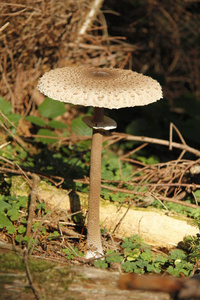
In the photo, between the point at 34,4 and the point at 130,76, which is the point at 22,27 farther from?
the point at 130,76

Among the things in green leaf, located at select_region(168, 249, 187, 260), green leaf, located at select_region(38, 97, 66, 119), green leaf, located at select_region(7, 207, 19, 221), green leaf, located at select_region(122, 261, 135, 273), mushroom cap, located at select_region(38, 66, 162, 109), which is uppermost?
mushroom cap, located at select_region(38, 66, 162, 109)

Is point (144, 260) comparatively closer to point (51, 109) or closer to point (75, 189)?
point (75, 189)

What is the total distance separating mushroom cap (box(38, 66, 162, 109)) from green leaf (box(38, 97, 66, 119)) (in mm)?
1784

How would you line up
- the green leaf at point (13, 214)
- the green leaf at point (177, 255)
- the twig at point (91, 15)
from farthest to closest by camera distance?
the twig at point (91, 15) → the green leaf at point (13, 214) → the green leaf at point (177, 255)

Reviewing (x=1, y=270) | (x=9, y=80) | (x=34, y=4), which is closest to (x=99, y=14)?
(x=34, y=4)

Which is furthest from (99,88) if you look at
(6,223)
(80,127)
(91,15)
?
(91,15)

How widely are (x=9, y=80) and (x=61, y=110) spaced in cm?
89

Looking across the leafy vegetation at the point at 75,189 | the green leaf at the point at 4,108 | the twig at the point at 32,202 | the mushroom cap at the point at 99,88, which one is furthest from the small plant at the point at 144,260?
the green leaf at the point at 4,108

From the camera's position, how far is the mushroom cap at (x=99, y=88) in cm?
245

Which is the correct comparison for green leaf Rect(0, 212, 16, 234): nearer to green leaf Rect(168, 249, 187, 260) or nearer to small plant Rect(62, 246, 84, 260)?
small plant Rect(62, 246, 84, 260)

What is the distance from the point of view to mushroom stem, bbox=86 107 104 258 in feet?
9.82

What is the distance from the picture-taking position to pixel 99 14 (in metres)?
5.64

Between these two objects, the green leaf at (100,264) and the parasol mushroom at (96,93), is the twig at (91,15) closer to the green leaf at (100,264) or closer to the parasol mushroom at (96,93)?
the parasol mushroom at (96,93)

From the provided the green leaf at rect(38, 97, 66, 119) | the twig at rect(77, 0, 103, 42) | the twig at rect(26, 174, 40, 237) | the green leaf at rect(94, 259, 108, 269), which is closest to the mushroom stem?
the green leaf at rect(94, 259, 108, 269)
